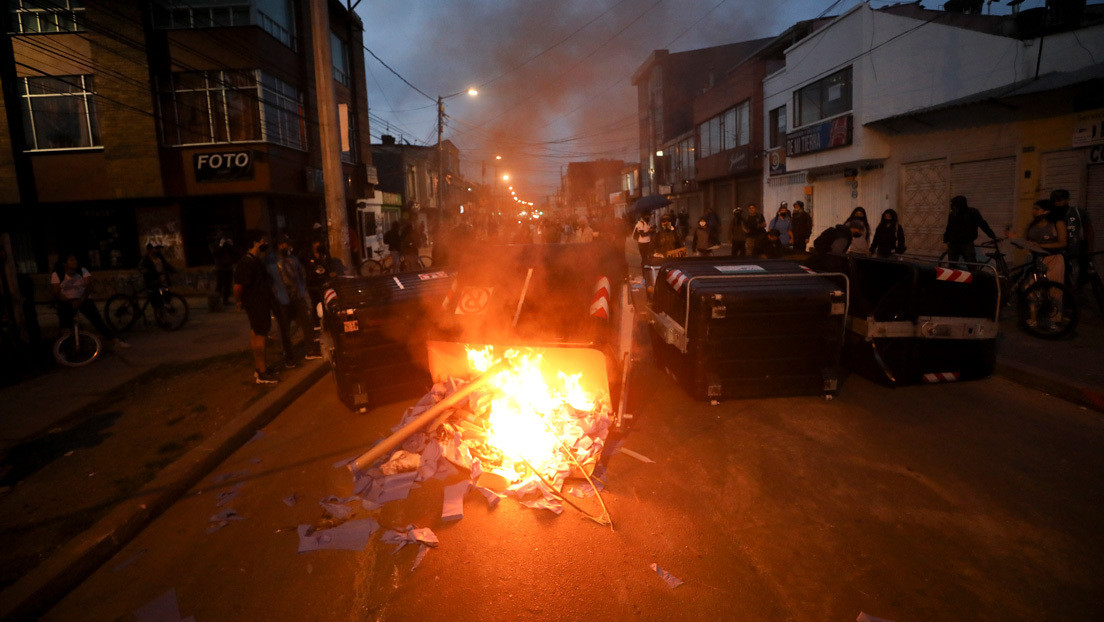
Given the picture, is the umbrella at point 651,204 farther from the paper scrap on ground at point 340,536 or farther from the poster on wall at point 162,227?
the paper scrap on ground at point 340,536

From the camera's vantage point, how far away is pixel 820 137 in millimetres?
20328

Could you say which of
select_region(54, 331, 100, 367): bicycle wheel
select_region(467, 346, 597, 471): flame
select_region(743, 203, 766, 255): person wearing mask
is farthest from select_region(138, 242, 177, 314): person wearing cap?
select_region(743, 203, 766, 255): person wearing mask

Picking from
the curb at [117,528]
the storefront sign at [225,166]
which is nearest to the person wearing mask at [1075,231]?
the curb at [117,528]

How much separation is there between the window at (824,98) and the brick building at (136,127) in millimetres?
15529

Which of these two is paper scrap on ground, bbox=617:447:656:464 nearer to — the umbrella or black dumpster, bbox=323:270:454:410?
black dumpster, bbox=323:270:454:410

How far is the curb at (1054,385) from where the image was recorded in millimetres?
5324

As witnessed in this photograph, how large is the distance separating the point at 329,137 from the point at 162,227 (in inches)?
449

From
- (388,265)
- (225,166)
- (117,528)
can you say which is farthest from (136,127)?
(117,528)

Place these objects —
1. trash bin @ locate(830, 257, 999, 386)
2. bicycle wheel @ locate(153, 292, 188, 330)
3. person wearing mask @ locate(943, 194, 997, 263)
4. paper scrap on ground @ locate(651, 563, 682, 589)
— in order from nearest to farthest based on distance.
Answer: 1. paper scrap on ground @ locate(651, 563, 682, 589)
2. trash bin @ locate(830, 257, 999, 386)
3. person wearing mask @ locate(943, 194, 997, 263)
4. bicycle wheel @ locate(153, 292, 188, 330)

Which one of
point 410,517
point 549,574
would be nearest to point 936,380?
point 549,574

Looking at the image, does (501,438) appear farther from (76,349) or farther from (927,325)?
(76,349)

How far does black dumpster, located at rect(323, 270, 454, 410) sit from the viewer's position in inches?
223

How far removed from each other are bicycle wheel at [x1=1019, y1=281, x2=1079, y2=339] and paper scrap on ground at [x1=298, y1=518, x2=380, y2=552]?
814 cm

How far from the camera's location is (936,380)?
6016mm
